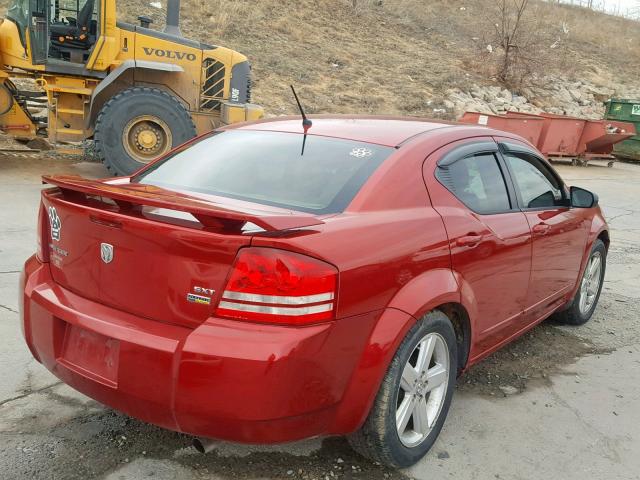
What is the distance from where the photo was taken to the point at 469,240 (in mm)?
3006

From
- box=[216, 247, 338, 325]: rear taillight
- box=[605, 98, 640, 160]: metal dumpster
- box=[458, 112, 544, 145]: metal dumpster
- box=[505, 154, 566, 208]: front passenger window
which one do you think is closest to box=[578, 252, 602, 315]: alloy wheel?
box=[505, 154, 566, 208]: front passenger window

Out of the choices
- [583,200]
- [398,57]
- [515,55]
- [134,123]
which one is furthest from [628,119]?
[583,200]

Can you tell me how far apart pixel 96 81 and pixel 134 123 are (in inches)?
46.5

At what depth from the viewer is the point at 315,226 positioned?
231cm

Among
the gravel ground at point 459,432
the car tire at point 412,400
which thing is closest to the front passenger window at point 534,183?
the gravel ground at point 459,432

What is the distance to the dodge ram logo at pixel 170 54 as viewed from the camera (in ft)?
32.6

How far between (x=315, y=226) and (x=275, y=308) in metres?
0.36

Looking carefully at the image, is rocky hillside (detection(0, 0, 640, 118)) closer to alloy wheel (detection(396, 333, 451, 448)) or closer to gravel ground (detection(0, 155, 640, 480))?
gravel ground (detection(0, 155, 640, 480))

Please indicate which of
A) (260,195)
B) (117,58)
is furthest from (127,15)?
(260,195)

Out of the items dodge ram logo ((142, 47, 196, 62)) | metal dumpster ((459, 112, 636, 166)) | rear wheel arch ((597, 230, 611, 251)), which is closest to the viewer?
rear wheel arch ((597, 230, 611, 251))

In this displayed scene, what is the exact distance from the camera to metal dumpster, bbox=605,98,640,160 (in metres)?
21.2

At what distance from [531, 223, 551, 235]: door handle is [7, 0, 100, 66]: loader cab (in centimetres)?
809

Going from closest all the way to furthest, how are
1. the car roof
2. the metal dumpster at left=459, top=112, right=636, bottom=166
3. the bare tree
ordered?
the car roof, the metal dumpster at left=459, top=112, right=636, bottom=166, the bare tree

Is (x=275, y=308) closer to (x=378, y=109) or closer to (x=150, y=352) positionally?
(x=150, y=352)
